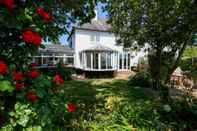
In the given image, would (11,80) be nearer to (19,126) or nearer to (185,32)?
(19,126)

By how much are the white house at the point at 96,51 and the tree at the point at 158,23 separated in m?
17.3

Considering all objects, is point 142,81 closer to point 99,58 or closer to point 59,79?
point 59,79

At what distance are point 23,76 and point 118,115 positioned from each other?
141 inches

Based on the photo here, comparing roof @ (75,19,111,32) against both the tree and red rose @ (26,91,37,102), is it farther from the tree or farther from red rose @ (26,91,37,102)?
red rose @ (26,91,37,102)

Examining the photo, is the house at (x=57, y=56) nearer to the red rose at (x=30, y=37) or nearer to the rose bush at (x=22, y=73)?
the rose bush at (x=22, y=73)

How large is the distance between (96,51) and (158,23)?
23.5 m

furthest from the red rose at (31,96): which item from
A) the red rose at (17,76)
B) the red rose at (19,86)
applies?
the red rose at (17,76)

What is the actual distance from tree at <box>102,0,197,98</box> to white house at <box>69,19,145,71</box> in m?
17.3

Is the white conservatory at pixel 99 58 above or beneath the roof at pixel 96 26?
beneath

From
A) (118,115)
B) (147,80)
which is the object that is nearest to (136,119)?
(118,115)

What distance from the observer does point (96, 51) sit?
33.4 metres

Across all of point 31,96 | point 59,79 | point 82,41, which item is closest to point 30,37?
point 31,96

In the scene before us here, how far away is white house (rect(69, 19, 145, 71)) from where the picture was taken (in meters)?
33.6

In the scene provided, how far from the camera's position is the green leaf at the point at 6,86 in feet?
10.2
